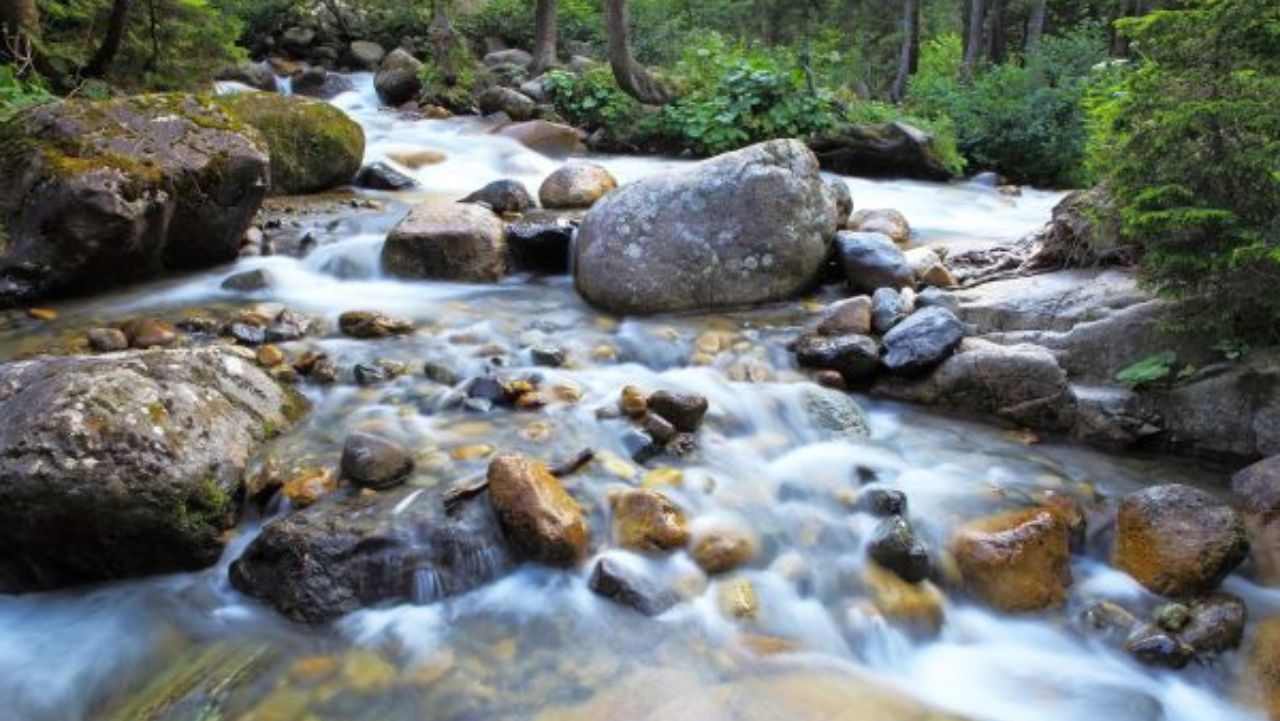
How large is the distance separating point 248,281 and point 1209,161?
685 centimetres

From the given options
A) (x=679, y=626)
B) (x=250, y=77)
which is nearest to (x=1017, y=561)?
(x=679, y=626)

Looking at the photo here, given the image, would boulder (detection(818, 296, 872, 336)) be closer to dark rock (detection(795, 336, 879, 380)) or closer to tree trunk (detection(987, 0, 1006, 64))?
dark rock (detection(795, 336, 879, 380))

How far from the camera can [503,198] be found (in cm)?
934

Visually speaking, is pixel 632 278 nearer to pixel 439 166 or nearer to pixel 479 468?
pixel 479 468

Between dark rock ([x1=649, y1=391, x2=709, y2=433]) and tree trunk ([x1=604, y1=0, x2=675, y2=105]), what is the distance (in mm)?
10622

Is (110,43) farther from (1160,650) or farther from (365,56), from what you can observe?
(365,56)

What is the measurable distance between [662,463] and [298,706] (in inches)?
86.5

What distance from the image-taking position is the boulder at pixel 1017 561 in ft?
13.0

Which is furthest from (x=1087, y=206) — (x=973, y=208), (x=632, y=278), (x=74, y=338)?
(x=74, y=338)

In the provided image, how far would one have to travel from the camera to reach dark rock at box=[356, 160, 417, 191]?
36.1 ft

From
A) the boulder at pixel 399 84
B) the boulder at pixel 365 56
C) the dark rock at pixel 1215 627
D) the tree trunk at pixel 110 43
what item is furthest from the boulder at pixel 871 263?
the boulder at pixel 365 56

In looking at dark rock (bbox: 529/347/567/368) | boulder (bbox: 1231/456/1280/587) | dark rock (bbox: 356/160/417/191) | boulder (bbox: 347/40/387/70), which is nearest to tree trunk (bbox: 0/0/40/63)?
dark rock (bbox: 356/160/417/191)

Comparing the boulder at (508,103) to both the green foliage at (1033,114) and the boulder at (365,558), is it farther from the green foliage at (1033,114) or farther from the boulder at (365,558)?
the boulder at (365,558)

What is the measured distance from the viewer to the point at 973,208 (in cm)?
1152
